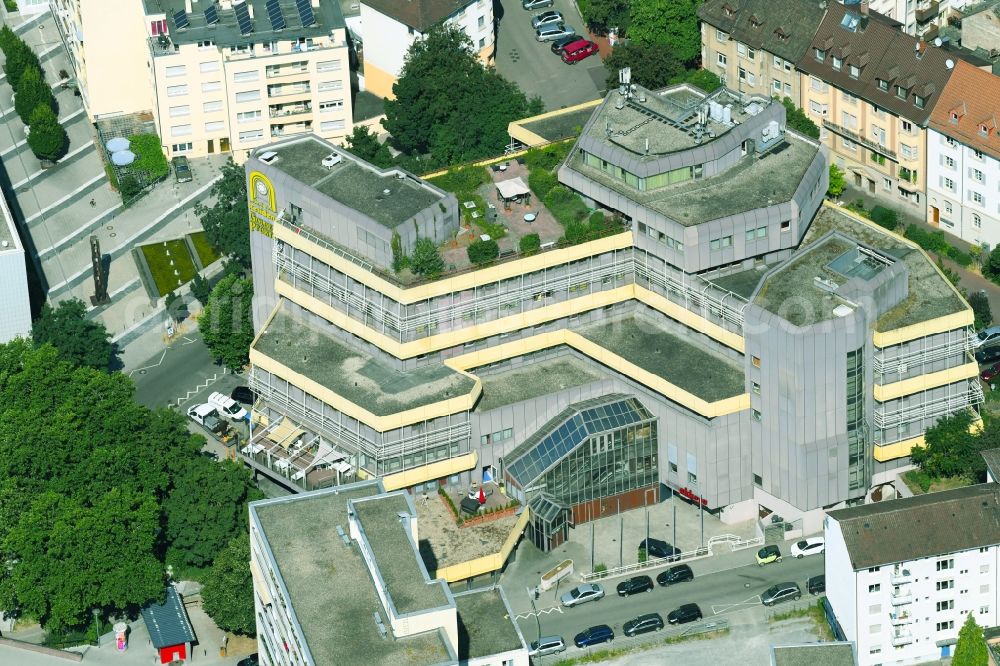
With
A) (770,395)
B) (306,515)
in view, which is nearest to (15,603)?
(306,515)

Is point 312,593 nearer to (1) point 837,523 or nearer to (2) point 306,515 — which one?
(2) point 306,515

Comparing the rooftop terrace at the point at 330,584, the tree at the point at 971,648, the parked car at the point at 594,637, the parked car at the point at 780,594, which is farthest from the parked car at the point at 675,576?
the rooftop terrace at the point at 330,584

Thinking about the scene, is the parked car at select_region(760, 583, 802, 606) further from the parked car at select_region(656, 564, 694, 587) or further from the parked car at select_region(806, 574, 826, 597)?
the parked car at select_region(656, 564, 694, 587)

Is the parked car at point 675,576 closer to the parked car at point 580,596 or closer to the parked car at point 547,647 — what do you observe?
the parked car at point 580,596

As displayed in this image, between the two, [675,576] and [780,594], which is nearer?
[780,594]

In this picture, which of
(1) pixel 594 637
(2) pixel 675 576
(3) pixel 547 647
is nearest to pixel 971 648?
(2) pixel 675 576

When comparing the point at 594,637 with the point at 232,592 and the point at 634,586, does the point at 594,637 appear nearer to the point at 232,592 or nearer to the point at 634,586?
the point at 634,586
